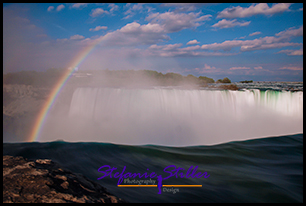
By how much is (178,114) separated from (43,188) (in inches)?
422

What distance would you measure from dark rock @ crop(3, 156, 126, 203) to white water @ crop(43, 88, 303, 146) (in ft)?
29.3

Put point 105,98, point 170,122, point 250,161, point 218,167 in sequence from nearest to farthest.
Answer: point 218,167 → point 250,161 → point 170,122 → point 105,98

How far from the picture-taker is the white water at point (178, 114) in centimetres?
1203

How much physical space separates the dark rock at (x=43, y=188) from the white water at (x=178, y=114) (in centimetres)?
892

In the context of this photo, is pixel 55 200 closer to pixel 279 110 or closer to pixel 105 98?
pixel 105 98

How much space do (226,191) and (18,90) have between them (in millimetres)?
18618

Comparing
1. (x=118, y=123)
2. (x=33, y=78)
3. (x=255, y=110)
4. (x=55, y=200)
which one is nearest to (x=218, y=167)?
(x=55, y=200)

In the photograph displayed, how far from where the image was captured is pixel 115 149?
7359 millimetres

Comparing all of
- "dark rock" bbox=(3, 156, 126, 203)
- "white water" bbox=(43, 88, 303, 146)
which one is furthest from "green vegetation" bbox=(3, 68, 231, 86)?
"dark rock" bbox=(3, 156, 126, 203)

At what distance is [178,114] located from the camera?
12.5 m

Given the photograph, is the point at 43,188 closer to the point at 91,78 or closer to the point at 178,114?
the point at 178,114

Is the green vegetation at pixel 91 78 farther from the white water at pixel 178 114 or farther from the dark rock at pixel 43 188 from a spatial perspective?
the dark rock at pixel 43 188

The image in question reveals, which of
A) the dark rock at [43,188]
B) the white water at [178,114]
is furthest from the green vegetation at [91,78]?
the dark rock at [43,188]

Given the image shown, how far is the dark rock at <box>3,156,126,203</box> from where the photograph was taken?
7.23 ft
